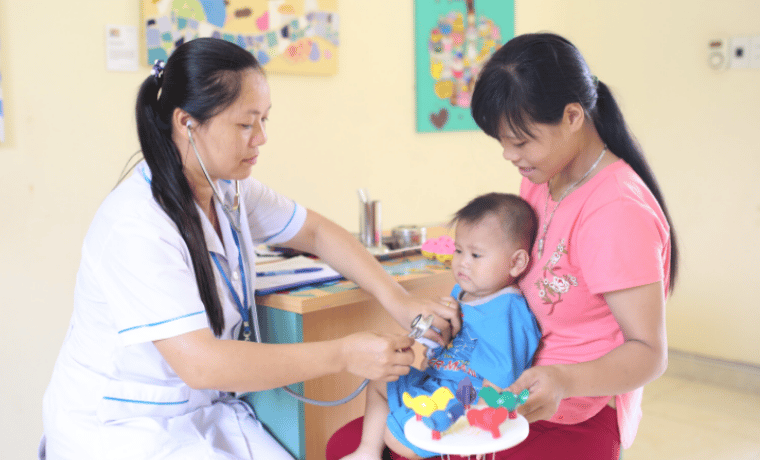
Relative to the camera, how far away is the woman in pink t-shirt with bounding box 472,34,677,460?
3.54ft

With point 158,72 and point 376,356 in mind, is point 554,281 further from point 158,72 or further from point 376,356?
point 158,72

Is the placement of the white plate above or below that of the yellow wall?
below

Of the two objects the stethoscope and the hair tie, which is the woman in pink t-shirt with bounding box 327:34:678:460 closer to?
the stethoscope

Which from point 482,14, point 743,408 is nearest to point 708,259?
point 743,408

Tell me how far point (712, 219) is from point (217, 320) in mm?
2709

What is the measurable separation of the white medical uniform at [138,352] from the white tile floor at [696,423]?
1803mm

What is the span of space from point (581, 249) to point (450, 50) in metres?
2.54

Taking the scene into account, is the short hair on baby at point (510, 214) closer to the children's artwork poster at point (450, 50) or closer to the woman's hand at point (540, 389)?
the woman's hand at point (540, 389)

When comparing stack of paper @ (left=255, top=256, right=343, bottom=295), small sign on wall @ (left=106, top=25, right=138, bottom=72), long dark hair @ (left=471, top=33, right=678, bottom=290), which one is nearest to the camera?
long dark hair @ (left=471, top=33, right=678, bottom=290)

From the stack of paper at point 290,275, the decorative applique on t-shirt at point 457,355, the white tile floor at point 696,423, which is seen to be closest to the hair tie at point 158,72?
the stack of paper at point 290,275

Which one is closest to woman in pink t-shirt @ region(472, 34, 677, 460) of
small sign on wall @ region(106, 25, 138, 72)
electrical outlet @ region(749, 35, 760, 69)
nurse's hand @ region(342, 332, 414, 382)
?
nurse's hand @ region(342, 332, 414, 382)

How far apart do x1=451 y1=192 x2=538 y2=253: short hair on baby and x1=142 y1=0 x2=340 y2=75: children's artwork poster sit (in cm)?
160

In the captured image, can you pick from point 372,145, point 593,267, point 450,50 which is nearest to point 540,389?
point 593,267

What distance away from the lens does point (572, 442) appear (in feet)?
3.97
